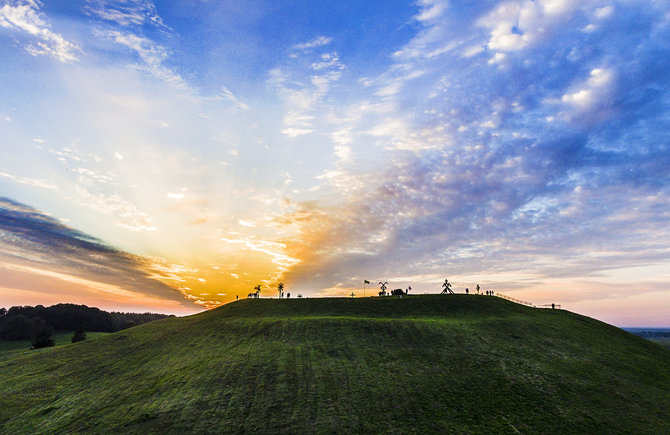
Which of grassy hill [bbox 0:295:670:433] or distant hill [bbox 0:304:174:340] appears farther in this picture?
distant hill [bbox 0:304:174:340]

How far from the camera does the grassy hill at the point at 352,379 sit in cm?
3219

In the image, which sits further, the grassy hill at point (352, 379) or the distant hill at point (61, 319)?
the distant hill at point (61, 319)

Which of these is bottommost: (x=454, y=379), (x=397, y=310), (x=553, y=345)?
(x=454, y=379)

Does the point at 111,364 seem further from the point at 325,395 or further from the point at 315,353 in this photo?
the point at 325,395

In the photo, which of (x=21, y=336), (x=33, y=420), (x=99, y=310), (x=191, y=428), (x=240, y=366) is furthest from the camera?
(x=99, y=310)

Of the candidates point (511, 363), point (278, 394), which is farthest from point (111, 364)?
point (511, 363)

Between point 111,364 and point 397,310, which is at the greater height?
point 397,310

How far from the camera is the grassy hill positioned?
106 feet

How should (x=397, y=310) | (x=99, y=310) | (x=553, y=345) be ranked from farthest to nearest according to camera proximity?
1. (x=99, y=310)
2. (x=397, y=310)
3. (x=553, y=345)

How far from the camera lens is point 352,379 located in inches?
1517

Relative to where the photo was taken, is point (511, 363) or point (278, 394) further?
point (511, 363)

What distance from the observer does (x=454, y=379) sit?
3881 centimetres

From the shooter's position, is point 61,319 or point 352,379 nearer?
point 352,379

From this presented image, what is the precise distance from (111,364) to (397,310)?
51828 mm
